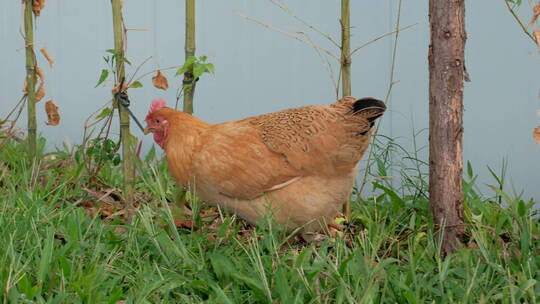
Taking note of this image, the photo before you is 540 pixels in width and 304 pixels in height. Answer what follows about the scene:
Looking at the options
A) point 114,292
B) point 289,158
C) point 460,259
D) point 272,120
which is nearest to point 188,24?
point 272,120

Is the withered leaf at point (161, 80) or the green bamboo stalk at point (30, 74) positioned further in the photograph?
the green bamboo stalk at point (30, 74)

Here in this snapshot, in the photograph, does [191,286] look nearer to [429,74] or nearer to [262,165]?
[262,165]

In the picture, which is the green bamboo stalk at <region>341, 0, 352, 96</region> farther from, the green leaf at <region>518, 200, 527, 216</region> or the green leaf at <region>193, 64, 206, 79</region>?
the green leaf at <region>518, 200, 527, 216</region>

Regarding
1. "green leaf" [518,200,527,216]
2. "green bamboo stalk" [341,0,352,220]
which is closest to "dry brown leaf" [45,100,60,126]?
"green bamboo stalk" [341,0,352,220]

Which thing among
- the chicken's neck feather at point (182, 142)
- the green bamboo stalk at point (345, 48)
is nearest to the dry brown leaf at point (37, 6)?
the chicken's neck feather at point (182, 142)

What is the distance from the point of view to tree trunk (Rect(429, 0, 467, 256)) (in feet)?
10.5

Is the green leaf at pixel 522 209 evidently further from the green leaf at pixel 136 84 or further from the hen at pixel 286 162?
the green leaf at pixel 136 84

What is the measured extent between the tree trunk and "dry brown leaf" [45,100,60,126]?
6.95 feet

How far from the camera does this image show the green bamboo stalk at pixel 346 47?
11.5 ft

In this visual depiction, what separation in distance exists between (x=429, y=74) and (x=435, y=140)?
0.30 m

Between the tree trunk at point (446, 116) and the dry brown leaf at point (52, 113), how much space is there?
2.12 m

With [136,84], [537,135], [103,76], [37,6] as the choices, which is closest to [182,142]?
[136,84]

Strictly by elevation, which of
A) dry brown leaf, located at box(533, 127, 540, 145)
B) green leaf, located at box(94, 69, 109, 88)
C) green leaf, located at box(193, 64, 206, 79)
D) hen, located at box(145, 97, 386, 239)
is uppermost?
green leaf, located at box(193, 64, 206, 79)

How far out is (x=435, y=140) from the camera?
3.31m
